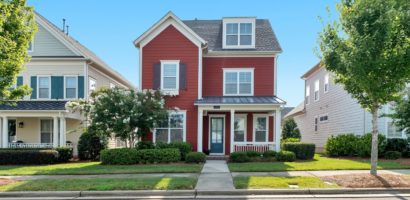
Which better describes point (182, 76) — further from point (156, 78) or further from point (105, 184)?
point (105, 184)

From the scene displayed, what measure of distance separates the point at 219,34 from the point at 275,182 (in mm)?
14719

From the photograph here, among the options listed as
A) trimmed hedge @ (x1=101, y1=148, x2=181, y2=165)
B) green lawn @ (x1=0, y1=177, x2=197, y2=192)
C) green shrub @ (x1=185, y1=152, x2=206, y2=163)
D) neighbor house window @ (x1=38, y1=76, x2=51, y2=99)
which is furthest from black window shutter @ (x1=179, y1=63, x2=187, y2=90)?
green lawn @ (x1=0, y1=177, x2=197, y2=192)

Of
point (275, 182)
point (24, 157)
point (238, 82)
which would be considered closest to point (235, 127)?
point (238, 82)

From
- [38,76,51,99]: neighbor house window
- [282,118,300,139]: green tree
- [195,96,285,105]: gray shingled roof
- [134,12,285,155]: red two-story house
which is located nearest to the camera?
[195,96,285,105]: gray shingled roof

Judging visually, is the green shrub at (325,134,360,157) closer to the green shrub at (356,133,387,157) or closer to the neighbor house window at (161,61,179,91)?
the green shrub at (356,133,387,157)

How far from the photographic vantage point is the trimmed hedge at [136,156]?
57.6 ft

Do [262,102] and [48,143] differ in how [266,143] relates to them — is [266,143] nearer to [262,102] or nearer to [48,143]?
Result: [262,102]

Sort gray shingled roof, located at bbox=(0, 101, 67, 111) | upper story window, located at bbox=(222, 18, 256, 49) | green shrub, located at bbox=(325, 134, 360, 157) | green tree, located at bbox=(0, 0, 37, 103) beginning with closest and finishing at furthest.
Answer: green tree, located at bbox=(0, 0, 37, 103)
green shrub, located at bbox=(325, 134, 360, 157)
gray shingled roof, located at bbox=(0, 101, 67, 111)
upper story window, located at bbox=(222, 18, 256, 49)

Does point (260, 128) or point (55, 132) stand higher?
point (260, 128)

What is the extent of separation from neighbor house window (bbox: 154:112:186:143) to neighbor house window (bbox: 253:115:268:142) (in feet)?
14.7

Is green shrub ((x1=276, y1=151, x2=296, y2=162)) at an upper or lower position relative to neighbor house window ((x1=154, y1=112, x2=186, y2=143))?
lower

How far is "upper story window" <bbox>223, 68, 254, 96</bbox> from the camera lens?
71.9 ft

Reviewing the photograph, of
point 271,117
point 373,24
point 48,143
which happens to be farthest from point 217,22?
point 373,24

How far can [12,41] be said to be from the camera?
12.2m
